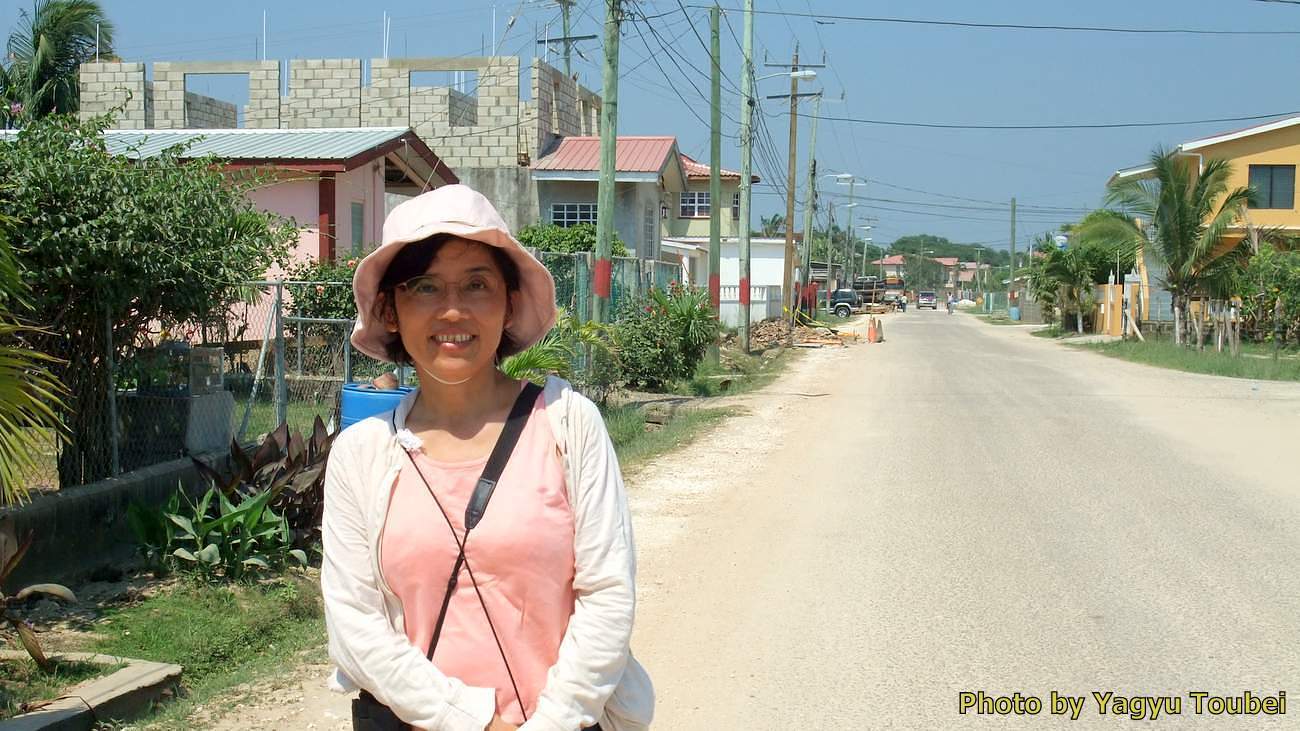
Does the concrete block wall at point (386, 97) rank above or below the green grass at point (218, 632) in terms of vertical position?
above

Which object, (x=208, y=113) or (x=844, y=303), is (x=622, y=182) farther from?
(x=844, y=303)

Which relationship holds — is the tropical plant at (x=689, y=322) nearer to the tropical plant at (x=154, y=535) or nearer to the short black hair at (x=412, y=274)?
the tropical plant at (x=154, y=535)

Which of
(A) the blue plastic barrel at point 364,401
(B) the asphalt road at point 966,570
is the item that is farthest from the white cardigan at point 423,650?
(A) the blue plastic barrel at point 364,401

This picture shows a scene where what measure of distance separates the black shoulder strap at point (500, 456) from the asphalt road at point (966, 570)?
2.64m

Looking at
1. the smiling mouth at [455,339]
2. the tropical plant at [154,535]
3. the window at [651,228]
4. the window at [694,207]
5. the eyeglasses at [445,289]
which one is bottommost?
the tropical plant at [154,535]

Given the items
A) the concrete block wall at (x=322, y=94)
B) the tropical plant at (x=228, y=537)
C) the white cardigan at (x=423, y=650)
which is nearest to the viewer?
the white cardigan at (x=423, y=650)

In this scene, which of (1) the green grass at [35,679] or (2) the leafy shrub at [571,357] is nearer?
(1) the green grass at [35,679]

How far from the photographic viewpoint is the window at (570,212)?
3161cm

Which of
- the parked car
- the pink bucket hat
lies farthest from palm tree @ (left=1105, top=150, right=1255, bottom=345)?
the parked car

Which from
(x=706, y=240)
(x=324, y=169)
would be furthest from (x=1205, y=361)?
(x=706, y=240)

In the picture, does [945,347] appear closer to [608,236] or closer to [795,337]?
[795,337]

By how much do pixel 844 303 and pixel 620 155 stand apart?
3863 centimetres

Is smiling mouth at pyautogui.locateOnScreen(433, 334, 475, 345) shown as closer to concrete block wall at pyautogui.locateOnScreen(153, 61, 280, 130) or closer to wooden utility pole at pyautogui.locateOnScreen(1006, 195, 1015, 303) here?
concrete block wall at pyautogui.locateOnScreen(153, 61, 280, 130)

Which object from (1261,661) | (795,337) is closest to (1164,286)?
(795,337)
